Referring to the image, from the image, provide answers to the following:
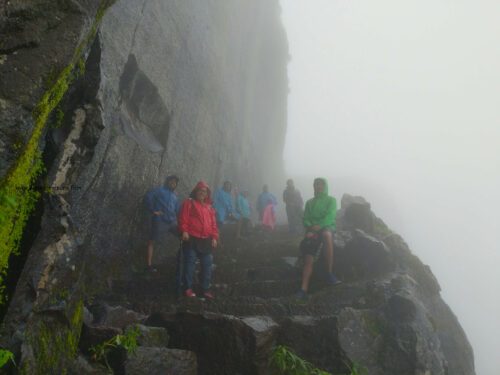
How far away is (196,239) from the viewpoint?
624 cm

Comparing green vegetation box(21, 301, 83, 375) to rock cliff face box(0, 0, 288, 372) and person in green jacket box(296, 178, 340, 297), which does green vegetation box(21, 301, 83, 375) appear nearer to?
rock cliff face box(0, 0, 288, 372)

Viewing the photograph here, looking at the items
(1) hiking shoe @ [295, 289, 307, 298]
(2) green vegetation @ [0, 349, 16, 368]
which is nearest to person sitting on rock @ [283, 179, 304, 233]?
(1) hiking shoe @ [295, 289, 307, 298]

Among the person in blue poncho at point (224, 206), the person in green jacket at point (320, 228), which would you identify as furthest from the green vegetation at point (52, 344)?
the person in blue poncho at point (224, 206)

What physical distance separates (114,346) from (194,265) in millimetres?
2463

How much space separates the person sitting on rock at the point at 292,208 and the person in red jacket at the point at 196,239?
280 inches

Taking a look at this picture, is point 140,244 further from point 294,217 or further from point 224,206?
point 294,217

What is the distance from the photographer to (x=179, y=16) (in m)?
11.6

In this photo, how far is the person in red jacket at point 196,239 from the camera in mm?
6113

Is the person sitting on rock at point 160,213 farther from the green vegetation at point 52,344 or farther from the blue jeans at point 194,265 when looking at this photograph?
the green vegetation at point 52,344

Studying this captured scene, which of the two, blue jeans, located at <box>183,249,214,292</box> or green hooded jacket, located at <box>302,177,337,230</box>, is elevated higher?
green hooded jacket, located at <box>302,177,337,230</box>

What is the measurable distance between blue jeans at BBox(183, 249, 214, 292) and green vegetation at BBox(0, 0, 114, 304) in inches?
129

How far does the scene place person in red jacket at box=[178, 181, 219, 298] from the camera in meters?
6.11

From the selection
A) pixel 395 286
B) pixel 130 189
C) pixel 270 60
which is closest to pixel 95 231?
pixel 130 189

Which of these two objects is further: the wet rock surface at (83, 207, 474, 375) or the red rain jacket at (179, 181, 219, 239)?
the red rain jacket at (179, 181, 219, 239)
